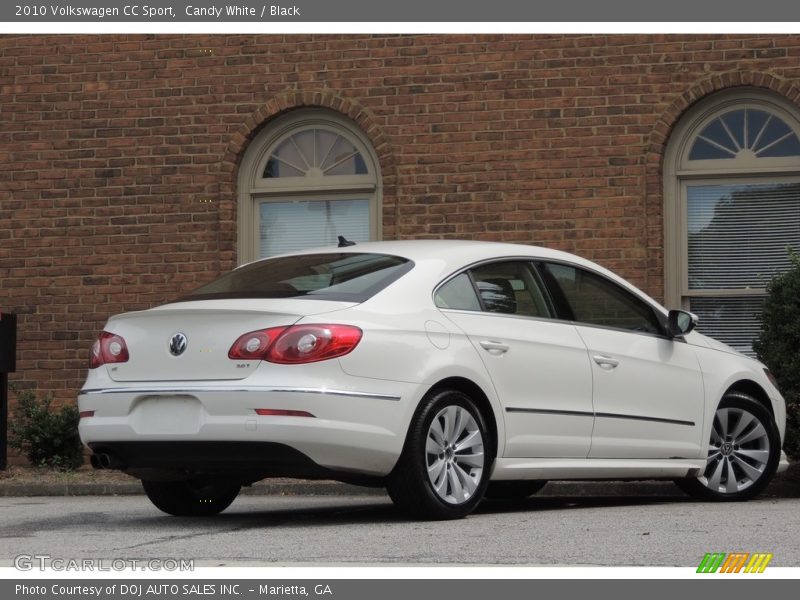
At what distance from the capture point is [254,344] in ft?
24.5

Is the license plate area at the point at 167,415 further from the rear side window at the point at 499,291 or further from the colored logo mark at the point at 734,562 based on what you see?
the colored logo mark at the point at 734,562

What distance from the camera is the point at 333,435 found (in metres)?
7.37

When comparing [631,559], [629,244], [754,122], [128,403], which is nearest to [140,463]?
[128,403]

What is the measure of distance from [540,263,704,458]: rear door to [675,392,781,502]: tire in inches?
10.4

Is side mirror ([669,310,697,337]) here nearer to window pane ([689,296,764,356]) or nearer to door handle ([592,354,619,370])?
door handle ([592,354,619,370])

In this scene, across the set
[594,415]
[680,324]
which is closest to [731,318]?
[680,324]

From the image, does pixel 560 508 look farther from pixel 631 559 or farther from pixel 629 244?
pixel 629 244

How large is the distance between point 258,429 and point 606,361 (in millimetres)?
2421

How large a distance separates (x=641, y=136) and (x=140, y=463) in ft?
23.1

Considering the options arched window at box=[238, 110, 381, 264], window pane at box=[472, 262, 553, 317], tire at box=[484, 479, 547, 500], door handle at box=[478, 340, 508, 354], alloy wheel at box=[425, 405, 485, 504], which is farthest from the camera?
arched window at box=[238, 110, 381, 264]

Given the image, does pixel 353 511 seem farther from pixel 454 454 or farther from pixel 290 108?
pixel 290 108

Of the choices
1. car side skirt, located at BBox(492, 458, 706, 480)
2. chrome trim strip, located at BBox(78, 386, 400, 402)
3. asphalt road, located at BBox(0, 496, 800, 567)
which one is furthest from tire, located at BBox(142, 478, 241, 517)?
A: car side skirt, located at BBox(492, 458, 706, 480)

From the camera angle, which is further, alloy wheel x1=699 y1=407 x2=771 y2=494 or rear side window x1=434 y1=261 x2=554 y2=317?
alloy wheel x1=699 y1=407 x2=771 y2=494

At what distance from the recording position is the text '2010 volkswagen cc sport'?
7.43 metres
